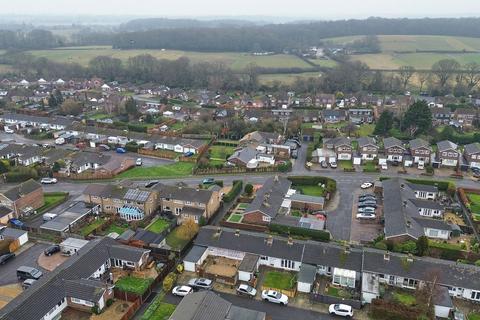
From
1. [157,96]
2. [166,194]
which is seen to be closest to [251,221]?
[166,194]

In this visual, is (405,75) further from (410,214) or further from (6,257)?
(6,257)

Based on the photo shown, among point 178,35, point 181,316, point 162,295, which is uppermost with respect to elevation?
point 178,35

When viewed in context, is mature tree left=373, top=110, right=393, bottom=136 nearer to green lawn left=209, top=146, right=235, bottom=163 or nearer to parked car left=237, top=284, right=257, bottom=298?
green lawn left=209, top=146, right=235, bottom=163

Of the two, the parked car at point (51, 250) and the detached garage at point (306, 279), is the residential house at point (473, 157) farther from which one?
the parked car at point (51, 250)

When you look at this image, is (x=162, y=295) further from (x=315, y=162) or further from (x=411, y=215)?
(x=315, y=162)

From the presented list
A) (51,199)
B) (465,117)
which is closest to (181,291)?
(51,199)

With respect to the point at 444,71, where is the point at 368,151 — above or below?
below
